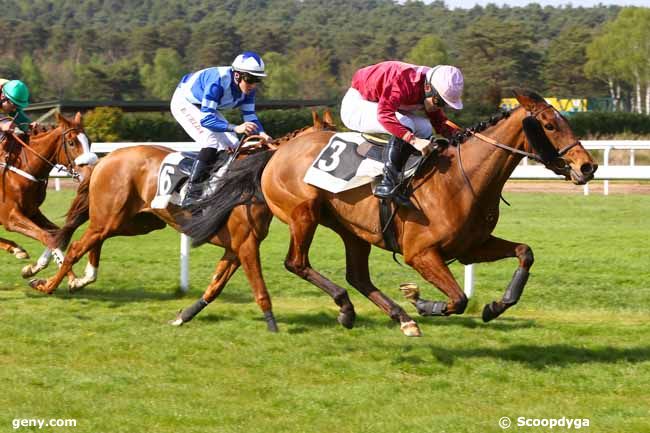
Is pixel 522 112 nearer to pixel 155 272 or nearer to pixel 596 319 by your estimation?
pixel 596 319

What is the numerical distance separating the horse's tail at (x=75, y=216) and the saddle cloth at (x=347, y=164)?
2.39 metres

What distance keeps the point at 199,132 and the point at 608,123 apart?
26588mm

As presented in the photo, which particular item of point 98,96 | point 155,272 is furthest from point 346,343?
point 98,96

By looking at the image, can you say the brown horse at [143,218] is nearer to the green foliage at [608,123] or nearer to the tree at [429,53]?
the green foliage at [608,123]

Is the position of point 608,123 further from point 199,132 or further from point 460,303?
point 460,303

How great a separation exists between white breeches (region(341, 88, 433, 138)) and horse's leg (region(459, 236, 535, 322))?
0.77m

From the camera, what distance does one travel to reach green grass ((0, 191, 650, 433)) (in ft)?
14.5

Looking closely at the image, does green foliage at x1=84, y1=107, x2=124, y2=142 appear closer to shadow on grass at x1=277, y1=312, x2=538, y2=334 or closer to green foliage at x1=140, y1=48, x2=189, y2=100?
shadow on grass at x1=277, y1=312, x2=538, y2=334

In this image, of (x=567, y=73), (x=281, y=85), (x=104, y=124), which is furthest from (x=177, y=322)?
(x=567, y=73)

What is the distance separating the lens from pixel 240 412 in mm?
4457

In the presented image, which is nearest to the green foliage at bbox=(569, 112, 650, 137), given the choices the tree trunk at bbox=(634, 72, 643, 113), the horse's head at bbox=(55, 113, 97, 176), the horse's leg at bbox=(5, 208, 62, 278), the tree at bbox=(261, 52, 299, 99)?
the horse's head at bbox=(55, 113, 97, 176)

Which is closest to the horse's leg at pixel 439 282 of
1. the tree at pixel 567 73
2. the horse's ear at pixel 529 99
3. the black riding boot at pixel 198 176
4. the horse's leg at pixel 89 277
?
the horse's ear at pixel 529 99

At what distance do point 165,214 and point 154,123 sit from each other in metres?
22.3

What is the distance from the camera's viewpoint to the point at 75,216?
756cm
